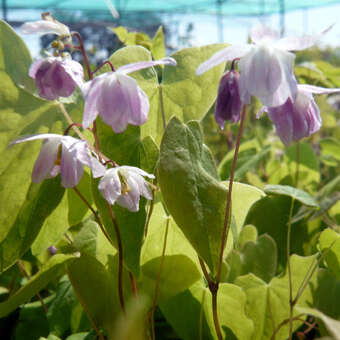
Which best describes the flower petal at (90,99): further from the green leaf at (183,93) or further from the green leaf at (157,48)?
the green leaf at (157,48)

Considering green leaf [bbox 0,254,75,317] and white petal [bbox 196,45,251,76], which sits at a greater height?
white petal [bbox 196,45,251,76]

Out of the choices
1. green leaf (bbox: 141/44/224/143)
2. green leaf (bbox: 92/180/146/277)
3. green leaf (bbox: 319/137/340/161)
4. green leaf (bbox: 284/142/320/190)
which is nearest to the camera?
green leaf (bbox: 92/180/146/277)

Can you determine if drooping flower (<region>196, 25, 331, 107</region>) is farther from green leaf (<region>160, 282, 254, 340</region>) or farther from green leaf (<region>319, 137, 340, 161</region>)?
green leaf (<region>319, 137, 340, 161</region>)

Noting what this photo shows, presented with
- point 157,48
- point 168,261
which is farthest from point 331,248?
point 157,48

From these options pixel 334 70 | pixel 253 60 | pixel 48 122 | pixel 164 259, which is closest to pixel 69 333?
pixel 164 259

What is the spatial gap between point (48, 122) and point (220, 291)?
0.95 ft

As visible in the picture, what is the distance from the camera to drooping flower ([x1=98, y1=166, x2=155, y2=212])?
425 mm

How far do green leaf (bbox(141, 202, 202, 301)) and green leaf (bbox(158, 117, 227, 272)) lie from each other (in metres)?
0.10

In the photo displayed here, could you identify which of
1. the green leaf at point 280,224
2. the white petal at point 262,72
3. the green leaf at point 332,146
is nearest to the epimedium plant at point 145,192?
the white petal at point 262,72

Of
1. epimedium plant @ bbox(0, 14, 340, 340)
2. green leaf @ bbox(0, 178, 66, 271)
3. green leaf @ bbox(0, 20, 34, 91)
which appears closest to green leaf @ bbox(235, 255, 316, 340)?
epimedium plant @ bbox(0, 14, 340, 340)

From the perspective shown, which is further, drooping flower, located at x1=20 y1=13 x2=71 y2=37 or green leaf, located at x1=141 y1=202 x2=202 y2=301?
green leaf, located at x1=141 y1=202 x2=202 y2=301

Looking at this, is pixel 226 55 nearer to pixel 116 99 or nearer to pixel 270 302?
pixel 116 99

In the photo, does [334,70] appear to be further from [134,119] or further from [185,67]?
[134,119]

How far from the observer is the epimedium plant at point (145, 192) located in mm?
419
